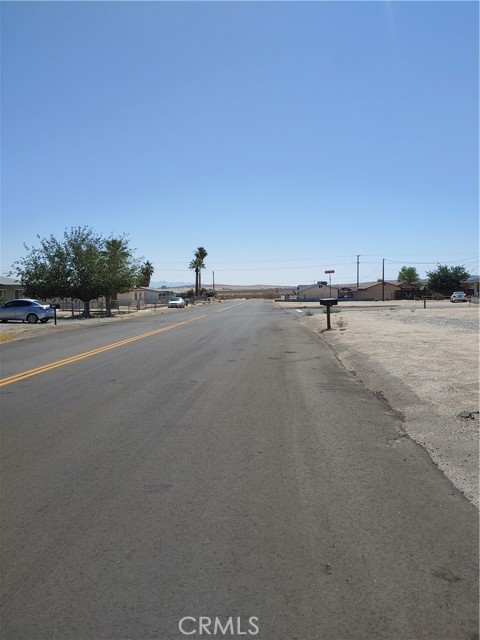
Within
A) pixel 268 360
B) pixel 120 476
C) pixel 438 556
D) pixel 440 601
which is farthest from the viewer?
pixel 268 360

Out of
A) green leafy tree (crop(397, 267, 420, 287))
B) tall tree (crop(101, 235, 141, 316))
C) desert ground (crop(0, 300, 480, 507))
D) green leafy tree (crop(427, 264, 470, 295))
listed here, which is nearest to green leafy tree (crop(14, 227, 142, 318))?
tall tree (crop(101, 235, 141, 316))

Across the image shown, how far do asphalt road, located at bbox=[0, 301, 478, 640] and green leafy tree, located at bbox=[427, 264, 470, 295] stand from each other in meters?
100

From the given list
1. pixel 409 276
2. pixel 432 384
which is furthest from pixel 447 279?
pixel 432 384

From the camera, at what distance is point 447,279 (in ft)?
337

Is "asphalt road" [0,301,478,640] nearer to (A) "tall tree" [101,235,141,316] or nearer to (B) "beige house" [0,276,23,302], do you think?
(A) "tall tree" [101,235,141,316]

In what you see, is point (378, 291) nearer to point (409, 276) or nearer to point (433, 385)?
point (409, 276)

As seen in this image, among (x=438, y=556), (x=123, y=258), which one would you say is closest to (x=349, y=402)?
(x=438, y=556)

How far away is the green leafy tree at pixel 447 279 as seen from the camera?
334ft

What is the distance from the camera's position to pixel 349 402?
905cm

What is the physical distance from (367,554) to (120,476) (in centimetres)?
262

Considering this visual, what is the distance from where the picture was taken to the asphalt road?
3150 millimetres

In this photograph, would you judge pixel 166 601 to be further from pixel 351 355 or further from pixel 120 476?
pixel 351 355

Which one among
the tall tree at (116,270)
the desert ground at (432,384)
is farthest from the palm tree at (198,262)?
the desert ground at (432,384)

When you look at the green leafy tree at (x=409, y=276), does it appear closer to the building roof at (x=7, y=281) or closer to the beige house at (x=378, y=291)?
the beige house at (x=378, y=291)
